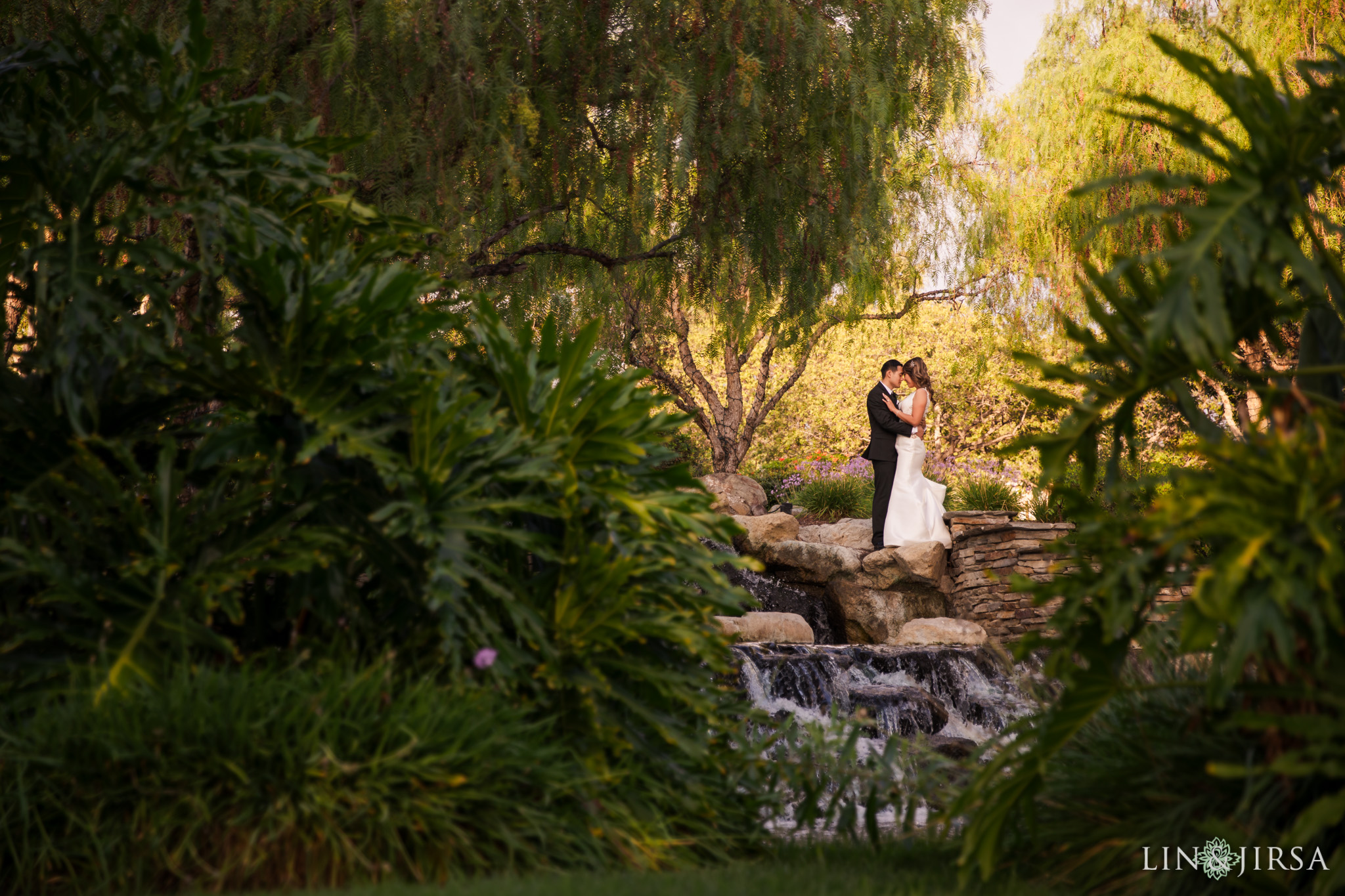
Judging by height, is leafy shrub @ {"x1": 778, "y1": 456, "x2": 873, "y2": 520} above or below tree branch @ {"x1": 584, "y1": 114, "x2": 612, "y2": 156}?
below

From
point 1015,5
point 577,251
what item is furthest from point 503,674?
point 1015,5

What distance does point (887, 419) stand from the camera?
1215 centimetres

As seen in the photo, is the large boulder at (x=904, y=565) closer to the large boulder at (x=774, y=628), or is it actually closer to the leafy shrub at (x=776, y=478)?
the large boulder at (x=774, y=628)

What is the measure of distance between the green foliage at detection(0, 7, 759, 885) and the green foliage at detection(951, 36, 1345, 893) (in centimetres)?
118

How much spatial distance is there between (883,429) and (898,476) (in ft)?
2.11

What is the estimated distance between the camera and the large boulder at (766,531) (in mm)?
13512

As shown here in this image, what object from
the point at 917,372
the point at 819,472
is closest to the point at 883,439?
the point at 917,372

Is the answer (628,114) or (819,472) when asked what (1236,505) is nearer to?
(628,114)

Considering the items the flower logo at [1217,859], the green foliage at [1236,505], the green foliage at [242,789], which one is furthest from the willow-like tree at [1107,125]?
the green foliage at [242,789]

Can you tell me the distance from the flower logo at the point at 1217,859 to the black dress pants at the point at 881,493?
389 inches

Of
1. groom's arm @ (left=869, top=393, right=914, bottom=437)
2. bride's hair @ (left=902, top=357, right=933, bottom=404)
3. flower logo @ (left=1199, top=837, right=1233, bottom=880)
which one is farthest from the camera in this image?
groom's arm @ (left=869, top=393, right=914, bottom=437)

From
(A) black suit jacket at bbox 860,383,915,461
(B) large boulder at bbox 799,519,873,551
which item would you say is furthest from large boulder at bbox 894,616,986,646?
(B) large boulder at bbox 799,519,873,551

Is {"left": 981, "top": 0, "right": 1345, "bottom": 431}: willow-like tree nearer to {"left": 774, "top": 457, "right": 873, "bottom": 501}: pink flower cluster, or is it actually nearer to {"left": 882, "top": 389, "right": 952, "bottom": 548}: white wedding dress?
{"left": 882, "top": 389, "right": 952, "bottom": 548}: white wedding dress

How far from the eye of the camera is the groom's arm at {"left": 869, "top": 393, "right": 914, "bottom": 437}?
1209cm
